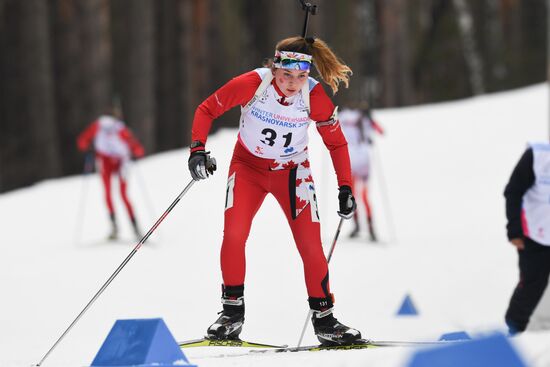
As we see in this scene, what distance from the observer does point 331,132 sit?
6.09 meters

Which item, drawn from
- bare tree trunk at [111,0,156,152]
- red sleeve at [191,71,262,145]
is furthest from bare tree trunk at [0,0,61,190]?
red sleeve at [191,71,262,145]

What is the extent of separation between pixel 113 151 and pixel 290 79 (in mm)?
8664

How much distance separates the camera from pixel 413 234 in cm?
1484

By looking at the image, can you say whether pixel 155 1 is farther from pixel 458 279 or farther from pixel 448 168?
pixel 458 279

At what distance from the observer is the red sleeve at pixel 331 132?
5.97 meters

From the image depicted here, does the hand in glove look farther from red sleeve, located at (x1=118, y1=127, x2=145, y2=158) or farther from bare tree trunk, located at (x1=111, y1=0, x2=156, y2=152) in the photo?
bare tree trunk, located at (x1=111, y1=0, x2=156, y2=152)

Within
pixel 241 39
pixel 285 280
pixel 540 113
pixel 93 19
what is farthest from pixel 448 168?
pixel 241 39

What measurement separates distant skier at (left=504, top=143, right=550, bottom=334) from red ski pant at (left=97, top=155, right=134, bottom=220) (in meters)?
8.21

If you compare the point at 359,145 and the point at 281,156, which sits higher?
the point at 281,156

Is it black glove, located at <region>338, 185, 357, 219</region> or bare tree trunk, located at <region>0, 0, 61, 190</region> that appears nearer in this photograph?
black glove, located at <region>338, 185, 357, 219</region>

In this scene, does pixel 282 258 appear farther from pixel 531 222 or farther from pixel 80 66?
pixel 80 66

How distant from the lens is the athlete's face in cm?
582

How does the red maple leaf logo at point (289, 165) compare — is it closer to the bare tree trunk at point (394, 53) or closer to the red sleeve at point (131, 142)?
the red sleeve at point (131, 142)

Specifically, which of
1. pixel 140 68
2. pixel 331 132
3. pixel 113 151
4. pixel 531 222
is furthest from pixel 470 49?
pixel 331 132
